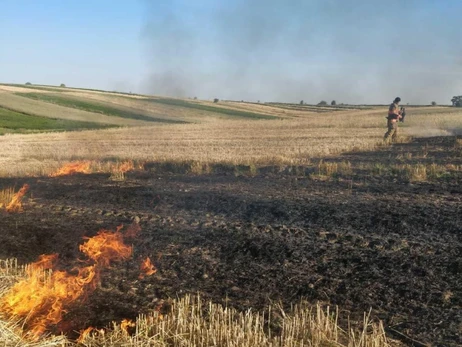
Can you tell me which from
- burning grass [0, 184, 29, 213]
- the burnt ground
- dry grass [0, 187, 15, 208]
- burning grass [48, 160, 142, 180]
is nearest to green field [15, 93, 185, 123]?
burning grass [48, 160, 142, 180]

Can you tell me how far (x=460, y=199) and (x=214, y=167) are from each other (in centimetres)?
698

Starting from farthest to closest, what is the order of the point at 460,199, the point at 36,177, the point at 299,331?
the point at 36,177 < the point at 460,199 < the point at 299,331

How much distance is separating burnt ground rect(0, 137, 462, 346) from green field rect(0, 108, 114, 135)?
109 feet

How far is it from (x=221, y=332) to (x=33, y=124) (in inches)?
A: 1800

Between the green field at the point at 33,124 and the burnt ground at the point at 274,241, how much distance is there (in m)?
33.1

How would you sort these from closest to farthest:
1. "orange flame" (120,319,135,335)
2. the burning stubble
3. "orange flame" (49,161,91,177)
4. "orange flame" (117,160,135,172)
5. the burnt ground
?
"orange flame" (120,319,135,335)
the burning stubble
the burnt ground
"orange flame" (49,161,91,177)
"orange flame" (117,160,135,172)

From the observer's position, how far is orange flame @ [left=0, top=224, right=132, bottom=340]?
5.49 m

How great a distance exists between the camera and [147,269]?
7.03 m

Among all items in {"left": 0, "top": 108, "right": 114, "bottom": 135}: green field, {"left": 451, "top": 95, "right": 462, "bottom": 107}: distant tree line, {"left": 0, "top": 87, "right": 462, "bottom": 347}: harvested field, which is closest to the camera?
{"left": 0, "top": 87, "right": 462, "bottom": 347}: harvested field

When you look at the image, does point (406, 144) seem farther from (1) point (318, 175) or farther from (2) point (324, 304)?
(2) point (324, 304)

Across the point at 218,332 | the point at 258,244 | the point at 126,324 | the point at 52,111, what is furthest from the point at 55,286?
the point at 52,111

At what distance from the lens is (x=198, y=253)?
757 cm

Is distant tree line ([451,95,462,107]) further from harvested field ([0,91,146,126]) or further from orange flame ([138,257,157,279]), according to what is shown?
orange flame ([138,257,157,279])

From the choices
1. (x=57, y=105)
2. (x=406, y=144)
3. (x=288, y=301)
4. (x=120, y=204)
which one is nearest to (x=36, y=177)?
(x=120, y=204)
